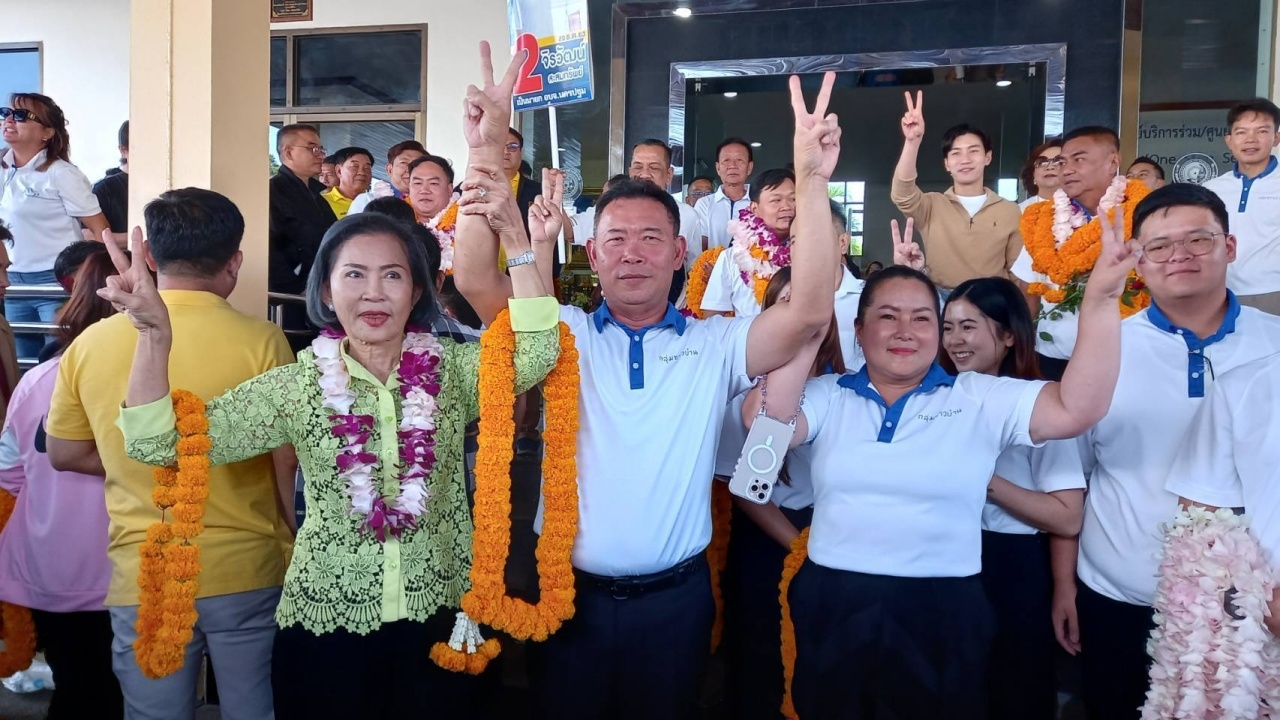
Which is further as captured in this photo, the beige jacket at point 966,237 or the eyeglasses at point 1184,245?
the beige jacket at point 966,237

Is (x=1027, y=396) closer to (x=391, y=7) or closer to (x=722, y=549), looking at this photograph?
(x=722, y=549)

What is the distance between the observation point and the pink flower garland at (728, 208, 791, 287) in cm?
402

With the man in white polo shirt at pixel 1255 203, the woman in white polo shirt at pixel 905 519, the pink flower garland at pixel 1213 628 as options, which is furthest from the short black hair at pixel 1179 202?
the man in white polo shirt at pixel 1255 203

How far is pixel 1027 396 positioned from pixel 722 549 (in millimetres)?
1197

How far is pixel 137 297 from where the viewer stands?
1.84 meters

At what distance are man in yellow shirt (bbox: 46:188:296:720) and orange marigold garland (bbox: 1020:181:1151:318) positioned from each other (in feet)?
9.63

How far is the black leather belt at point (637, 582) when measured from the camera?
209 cm

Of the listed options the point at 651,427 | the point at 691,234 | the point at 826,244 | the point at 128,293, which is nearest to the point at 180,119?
the point at 128,293

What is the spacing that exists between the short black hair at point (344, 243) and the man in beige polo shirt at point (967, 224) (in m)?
2.66

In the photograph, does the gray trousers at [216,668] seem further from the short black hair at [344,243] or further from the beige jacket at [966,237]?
the beige jacket at [966,237]

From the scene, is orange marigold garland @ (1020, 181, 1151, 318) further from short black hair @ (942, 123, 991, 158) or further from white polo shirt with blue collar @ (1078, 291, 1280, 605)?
white polo shirt with blue collar @ (1078, 291, 1280, 605)

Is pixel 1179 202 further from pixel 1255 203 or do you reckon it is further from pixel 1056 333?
pixel 1255 203

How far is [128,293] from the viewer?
1844 millimetres

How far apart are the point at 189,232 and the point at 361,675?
1127 mm
